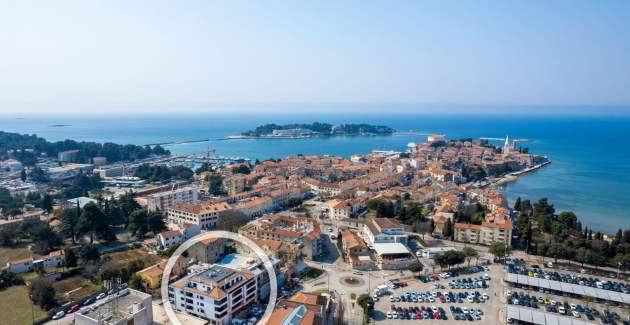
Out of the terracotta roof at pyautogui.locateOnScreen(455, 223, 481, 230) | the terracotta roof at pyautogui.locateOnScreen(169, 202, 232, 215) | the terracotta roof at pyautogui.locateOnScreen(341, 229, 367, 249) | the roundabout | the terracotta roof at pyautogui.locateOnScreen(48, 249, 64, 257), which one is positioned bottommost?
the roundabout

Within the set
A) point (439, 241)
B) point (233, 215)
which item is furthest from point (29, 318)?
point (439, 241)

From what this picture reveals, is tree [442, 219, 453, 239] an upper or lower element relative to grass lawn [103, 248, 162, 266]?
upper

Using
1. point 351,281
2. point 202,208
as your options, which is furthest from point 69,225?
point 351,281

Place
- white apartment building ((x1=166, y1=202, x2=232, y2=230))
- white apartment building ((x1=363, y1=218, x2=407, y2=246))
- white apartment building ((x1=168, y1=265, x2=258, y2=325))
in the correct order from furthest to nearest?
white apartment building ((x1=166, y1=202, x2=232, y2=230)) < white apartment building ((x1=363, y1=218, x2=407, y2=246)) < white apartment building ((x1=168, y1=265, x2=258, y2=325))

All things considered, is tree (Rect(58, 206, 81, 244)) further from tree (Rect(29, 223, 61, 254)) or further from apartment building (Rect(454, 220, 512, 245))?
apartment building (Rect(454, 220, 512, 245))

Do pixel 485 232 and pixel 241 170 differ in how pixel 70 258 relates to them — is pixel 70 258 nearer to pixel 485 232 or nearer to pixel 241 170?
pixel 485 232

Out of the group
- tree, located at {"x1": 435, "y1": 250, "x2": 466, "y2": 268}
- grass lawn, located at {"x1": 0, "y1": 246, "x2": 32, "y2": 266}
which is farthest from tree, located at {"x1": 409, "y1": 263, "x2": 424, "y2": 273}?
grass lawn, located at {"x1": 0, "y1": 246, "x2": 32, "y2": 266}

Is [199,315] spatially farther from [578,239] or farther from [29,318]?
[578,239]

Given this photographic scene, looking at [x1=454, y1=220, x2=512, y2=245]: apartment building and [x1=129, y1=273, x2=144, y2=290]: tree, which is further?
[x1=454, y1=220, x2=512, y2=245]: apartment building

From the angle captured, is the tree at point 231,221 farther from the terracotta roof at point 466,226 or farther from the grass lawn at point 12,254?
the terracotta roof at point 466,226
